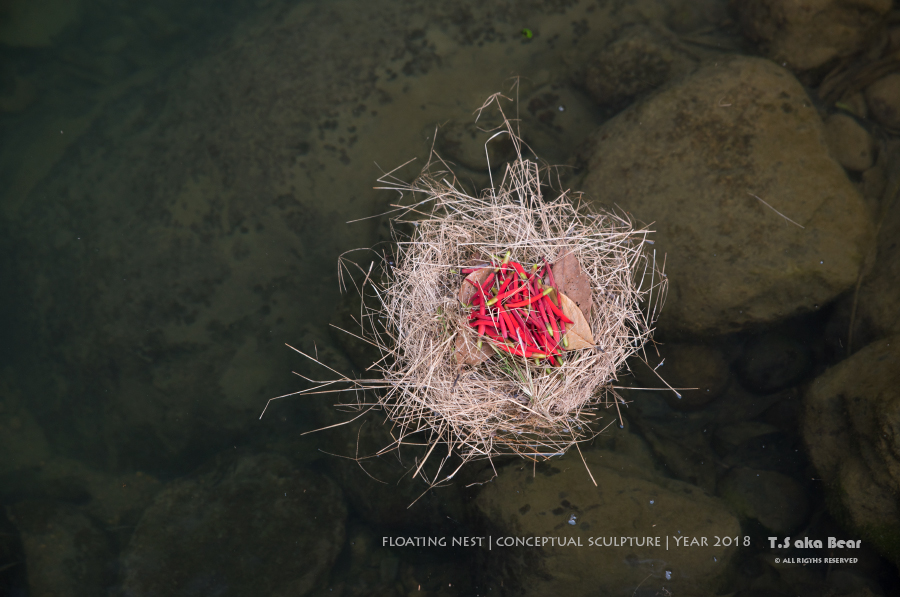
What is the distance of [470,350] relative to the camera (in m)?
2.90

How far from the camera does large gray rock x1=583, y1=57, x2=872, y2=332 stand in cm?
321

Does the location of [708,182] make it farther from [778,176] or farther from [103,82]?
[103,82]

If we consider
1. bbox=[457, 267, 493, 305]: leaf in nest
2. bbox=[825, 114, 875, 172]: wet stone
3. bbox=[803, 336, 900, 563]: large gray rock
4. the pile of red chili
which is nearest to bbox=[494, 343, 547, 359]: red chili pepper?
the pile of red chili

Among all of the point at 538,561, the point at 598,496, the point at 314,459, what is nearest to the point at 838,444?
the point at 598,496

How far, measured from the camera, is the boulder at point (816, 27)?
3654 mm

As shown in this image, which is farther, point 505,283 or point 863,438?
point 863,438

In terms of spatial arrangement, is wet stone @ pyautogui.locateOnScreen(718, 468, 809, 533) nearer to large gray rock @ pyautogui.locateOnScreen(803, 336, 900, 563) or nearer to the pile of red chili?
large gray rock @ pyautogui.locateOnScreen(803, 336, 900, 563)

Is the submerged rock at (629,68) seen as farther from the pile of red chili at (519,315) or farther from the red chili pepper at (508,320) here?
the red chili pepper at (508,320)

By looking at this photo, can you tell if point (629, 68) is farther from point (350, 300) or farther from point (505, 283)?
point (350, 300)

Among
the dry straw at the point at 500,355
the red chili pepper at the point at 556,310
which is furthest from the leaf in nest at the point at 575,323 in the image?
the dry straw at the point at 500,355

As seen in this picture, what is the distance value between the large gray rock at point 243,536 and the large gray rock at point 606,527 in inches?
57.1

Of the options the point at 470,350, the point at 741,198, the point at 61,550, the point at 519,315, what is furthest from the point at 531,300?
the point at 61,550

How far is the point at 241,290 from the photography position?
4242 mm

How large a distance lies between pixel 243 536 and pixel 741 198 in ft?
14.5
